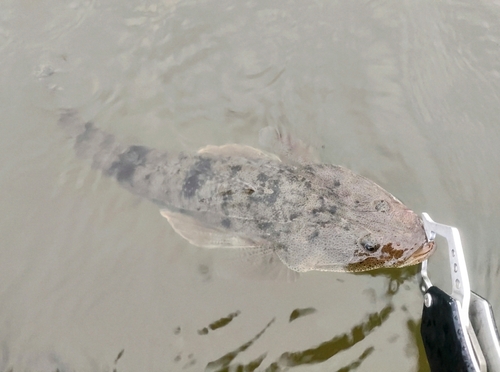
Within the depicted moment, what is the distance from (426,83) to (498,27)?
151 cm

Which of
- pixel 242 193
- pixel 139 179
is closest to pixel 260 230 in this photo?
pixel 242 193

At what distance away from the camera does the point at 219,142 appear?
17.1ft

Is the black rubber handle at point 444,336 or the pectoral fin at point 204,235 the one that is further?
the pectoral fin at point 204,235

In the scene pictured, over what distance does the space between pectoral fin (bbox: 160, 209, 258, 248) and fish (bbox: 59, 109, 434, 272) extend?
0.5 inches

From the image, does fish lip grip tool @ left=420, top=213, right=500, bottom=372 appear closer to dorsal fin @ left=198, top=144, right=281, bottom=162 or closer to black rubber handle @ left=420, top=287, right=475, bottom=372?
black rubber handle @ left=420, top=287, right=475, bottom=372

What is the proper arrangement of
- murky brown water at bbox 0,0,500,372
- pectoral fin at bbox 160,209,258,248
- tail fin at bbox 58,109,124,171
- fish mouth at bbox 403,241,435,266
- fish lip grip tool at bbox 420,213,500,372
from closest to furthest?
fish lip grip tool at bbox 420,213,500,372 → fish mouth at bbox 403,241,435,266 → murky brown water at bbox 0,0,500,372 → pectoral fin at bbox 160,209,258,248 → tail fin at bbox 58,109,124,171

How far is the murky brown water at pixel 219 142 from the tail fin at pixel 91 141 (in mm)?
160

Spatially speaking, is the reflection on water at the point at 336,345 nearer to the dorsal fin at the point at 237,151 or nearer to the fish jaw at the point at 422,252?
the fish jaw at the point at 422,252

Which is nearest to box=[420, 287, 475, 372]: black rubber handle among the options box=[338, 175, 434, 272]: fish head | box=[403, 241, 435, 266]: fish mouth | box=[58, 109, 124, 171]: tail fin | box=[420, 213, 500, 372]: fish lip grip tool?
box=[420, 213, 500, 372]: fish lip grip tool

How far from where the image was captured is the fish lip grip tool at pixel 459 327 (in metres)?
2.74

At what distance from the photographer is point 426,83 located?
541 centimetres

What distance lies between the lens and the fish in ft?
12.0

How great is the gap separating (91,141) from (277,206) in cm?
282

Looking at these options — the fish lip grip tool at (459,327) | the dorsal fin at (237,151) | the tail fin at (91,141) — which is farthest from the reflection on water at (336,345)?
the tail fin at (91,141)
